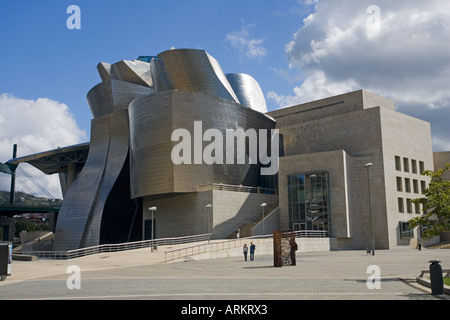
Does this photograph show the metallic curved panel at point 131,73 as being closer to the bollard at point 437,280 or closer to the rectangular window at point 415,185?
the rectangular window at point 415,185

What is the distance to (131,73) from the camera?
61.2 metres

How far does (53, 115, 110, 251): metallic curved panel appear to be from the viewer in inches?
2083

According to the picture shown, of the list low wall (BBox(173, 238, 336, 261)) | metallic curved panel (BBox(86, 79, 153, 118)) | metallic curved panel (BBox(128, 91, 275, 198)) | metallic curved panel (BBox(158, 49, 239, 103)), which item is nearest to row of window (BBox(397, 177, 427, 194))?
low wall (BBox(173, 238, 336, 261))

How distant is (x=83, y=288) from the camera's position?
1465 cm

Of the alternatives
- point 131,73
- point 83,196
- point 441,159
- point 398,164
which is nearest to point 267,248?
point 398,164

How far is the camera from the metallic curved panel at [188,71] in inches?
2108

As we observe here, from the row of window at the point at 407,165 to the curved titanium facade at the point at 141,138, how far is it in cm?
1536

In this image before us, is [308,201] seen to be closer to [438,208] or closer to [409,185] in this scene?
[409,185]

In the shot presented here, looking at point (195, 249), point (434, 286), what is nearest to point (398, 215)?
point (195, 249)

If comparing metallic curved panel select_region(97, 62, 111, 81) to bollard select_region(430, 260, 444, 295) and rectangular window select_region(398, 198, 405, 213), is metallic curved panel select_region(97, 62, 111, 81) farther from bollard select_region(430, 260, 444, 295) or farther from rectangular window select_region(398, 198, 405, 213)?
bollard select_region(430, 260, 444, 295)

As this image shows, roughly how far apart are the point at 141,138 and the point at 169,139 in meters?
4.38

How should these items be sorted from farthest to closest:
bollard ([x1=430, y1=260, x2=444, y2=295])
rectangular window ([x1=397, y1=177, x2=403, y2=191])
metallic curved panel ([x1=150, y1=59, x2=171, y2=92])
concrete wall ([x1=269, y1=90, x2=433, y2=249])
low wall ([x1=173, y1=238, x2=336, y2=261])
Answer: metallic curved panel ([x1=150, y1=59, x2=171, y2=92]) → rectangular window ([x1=397, y1=177, x2=403, y2=191]) → concrete wall ([x1=269, y1=90, x2=433, y2=249]) → low wall ([x1=173, y1=238, x2=336, y2=261]) → bollard ([x1=430, y1=260, x2=444, y2=295])

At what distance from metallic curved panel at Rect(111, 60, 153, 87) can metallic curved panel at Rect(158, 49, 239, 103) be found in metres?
7.83
